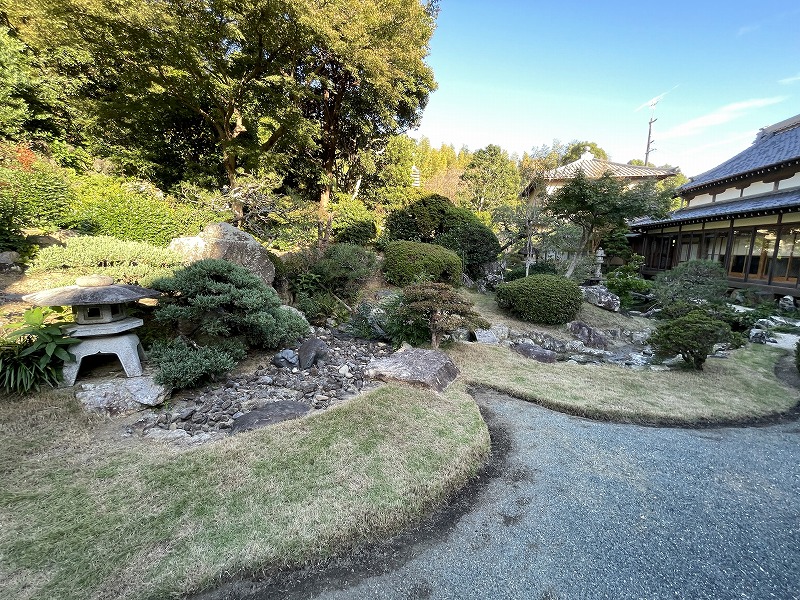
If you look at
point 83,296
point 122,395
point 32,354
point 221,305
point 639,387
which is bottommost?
point 639,387

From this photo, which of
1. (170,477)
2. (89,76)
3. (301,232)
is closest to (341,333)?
(301,232)

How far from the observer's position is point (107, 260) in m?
3.91

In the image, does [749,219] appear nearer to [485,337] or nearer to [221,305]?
[485,337]

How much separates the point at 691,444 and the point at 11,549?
207 inches

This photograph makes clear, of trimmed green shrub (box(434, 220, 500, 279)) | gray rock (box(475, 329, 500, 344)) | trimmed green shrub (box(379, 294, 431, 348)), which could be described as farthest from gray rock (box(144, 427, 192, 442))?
trimmed green shrub (box(434, 220, 500, 279))

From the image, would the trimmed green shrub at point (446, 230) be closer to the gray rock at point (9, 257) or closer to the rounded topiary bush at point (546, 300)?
the rounded topiary bush at point (546, 300)

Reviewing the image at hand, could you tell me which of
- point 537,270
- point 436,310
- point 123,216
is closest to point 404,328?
point 436,310

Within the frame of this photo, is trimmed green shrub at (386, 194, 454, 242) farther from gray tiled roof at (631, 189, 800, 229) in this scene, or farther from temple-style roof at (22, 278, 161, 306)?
gray tiled roof at (631, 189, 800, 229)

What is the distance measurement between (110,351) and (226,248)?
238 cm

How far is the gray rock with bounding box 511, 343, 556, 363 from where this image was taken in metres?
6.00

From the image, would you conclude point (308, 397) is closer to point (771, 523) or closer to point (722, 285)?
point (771, 523)

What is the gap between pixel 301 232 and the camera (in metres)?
7.52

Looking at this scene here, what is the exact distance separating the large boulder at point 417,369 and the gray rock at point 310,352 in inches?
27.9

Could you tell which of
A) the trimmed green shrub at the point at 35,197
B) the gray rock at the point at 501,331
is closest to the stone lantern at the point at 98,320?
the trimmed green shrub at the point at 35,197
